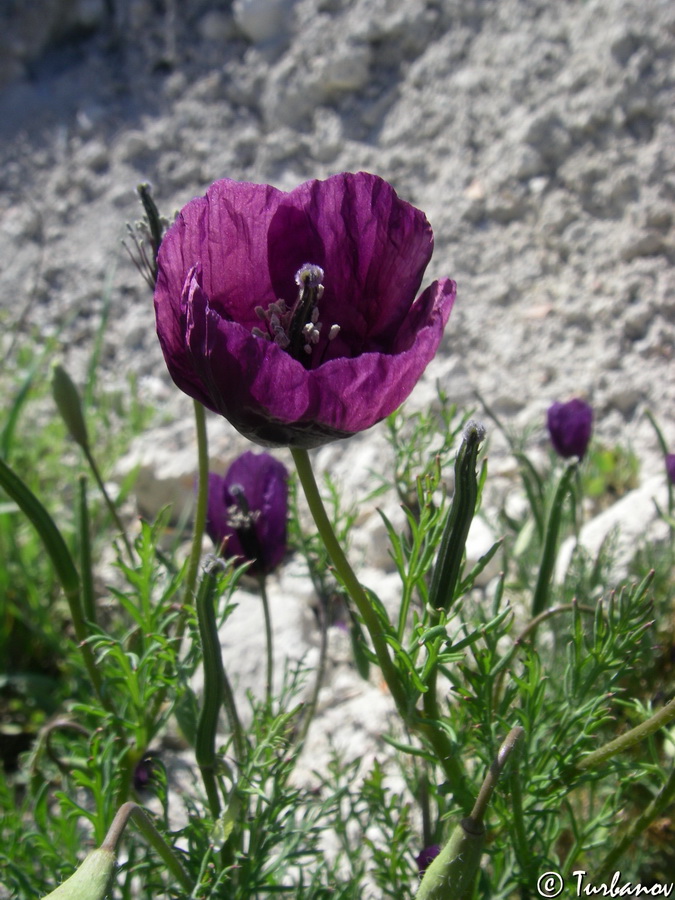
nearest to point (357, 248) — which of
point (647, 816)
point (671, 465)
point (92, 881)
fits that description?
point (92, 881)

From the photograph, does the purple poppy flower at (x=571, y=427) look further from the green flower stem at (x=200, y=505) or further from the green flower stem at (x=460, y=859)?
the green flower stem at (x=460, y=859)

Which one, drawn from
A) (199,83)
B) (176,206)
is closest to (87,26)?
(199,83)

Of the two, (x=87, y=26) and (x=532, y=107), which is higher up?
(x=87, y=26)

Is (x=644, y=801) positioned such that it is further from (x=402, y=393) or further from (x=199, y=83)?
(x=199, y=83)

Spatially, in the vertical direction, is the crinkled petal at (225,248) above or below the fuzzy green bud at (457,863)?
above

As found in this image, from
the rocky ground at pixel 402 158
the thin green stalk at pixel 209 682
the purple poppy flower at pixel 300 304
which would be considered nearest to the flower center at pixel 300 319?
the purple poppy flower at pixel 300 304
